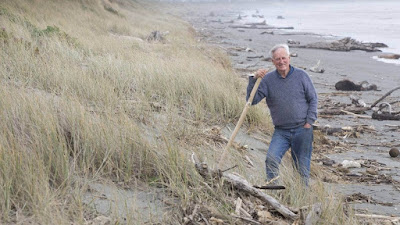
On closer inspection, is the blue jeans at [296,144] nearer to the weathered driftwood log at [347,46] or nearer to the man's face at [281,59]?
the man's face at [281,59]

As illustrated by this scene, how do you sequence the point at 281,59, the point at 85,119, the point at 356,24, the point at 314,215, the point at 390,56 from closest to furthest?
the point at 314,215 → the point at 85,119 → the point at 281,59 → the point at 390,56 → the point at 356,24

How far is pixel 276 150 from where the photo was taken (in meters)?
5.20

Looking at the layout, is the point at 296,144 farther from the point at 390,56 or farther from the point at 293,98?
the point at 390,56

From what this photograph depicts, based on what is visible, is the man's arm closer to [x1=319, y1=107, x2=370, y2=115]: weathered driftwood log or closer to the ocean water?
[x1=319, y1=107, x2=370, y2=115]: weathered driftwood log

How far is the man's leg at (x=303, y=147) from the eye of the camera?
17.1 feet

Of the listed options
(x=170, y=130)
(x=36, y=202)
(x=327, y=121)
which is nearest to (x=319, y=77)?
(x=327, y=121)

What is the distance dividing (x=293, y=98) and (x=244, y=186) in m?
1.47

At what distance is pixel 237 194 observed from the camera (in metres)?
4.12

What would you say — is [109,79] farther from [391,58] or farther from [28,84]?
[391,58]

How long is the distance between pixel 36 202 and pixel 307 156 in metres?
2.87

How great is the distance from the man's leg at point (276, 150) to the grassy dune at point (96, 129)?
16 centimetres

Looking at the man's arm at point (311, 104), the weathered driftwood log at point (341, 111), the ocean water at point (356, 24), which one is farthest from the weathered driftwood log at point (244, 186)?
the ocean water at point (356, 24)

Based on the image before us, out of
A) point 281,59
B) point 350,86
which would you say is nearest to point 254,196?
point 281,59

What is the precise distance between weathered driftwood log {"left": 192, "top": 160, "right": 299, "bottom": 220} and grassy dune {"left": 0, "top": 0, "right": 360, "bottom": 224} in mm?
86
